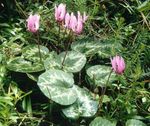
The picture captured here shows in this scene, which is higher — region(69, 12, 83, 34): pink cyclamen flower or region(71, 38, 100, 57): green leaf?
region(69, 12, 83, 34): pink cyclamen flower

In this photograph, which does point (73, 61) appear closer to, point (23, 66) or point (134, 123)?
point (23, 66)

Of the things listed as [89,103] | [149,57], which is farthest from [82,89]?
[149,57]

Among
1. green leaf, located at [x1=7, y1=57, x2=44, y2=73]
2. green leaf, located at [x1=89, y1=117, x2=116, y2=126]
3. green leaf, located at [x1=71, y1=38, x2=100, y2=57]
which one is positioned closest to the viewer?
green leaf, located at [x1=89, y1=117, x2=116, y2=126]

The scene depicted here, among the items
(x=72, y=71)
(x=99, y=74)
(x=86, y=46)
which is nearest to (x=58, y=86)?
(x=72, y=71)

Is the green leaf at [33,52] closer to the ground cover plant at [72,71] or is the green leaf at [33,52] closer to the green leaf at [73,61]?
the ground cover plant at [72,71]

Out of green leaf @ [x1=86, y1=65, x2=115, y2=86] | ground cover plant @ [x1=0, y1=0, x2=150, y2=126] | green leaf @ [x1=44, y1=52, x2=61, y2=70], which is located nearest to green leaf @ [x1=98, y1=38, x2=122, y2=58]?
ground cover plant @ [x1=0, y1=0, x2=150, y2=126]

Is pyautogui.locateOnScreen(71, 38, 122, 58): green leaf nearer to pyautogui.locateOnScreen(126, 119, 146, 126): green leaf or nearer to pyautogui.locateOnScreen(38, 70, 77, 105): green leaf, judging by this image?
pyautogui.locateOnScreen(38, 70, 77, 105): green leaf

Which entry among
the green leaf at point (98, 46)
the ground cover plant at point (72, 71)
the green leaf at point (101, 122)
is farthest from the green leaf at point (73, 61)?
the green leaf at point (101, 122)
